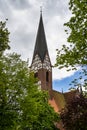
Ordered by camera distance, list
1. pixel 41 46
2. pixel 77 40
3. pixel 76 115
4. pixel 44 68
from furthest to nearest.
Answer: pixel 41 46, pixel 44 68, pixel 76 115, pixel 77 40

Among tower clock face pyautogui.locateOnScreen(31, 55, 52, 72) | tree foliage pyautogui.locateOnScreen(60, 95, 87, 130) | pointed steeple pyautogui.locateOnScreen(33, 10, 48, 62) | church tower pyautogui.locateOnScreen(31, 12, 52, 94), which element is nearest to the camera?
tree foliage pyautogui.locateOnScreen(60, 95, 87, 130)

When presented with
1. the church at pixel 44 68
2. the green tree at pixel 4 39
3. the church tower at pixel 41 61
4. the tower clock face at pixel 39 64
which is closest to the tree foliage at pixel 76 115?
the green tree at pixel 4 39

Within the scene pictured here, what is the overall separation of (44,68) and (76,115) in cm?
4294

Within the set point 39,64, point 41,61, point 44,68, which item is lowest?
point 44,68

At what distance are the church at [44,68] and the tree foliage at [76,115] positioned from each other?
38330 mm

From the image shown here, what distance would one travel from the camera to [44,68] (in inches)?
2739

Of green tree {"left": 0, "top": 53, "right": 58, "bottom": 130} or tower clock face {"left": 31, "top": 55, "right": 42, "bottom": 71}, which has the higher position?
tower clock face {"left": 31, "top": 55, "right": 42, "bottom": 71}

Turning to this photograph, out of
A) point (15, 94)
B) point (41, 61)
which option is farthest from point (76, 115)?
point (41, 61)

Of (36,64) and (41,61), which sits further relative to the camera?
(36,64)

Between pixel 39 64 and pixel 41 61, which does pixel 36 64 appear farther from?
pixel 41 61

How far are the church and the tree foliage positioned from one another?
38330 mm

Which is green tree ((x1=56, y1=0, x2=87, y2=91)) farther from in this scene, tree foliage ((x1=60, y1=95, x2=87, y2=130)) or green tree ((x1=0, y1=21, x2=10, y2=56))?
tree foliage ((x1=60, y1=95, x2=87, y2=130))

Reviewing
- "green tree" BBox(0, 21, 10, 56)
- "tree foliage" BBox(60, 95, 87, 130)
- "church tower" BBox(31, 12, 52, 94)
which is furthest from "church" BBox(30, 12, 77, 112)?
"green tree" BBox(0, 21, 10, 56)

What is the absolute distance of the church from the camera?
220 ft
